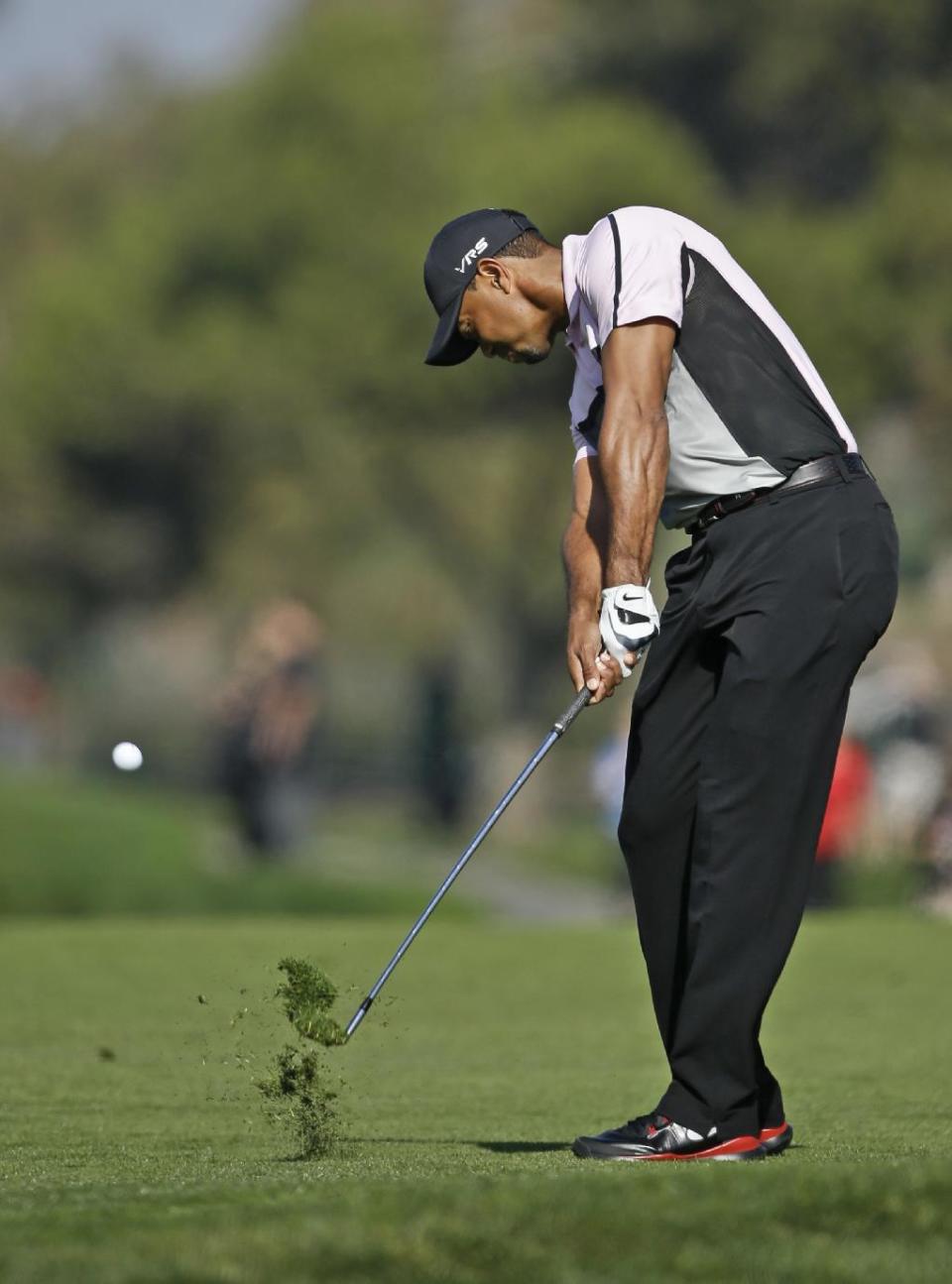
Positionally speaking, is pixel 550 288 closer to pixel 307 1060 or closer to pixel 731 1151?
pixel 307 1060

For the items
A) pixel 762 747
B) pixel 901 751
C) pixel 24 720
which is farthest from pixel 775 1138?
pixel 24 720

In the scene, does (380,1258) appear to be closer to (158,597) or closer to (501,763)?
(501,763)

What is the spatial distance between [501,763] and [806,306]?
7578 mm

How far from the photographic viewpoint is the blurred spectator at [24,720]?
33031 mm

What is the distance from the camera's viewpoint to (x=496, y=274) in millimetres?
5348

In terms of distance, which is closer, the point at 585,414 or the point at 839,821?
the point at 585,414

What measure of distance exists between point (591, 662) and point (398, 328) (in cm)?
3061

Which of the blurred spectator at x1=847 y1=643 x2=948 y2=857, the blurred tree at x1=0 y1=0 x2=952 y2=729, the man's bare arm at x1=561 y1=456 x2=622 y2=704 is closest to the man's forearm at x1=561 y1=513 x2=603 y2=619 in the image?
the man's bare arm at x1=561 y1=456 x2=622 y2=704

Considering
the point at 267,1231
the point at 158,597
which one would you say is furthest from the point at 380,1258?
the point at 158,597

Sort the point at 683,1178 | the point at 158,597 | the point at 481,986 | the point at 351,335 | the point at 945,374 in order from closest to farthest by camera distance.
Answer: the point at 683,1178 < the point at 481,986 < the point at 945,374 < the point at 351,335 < the point at 158,597

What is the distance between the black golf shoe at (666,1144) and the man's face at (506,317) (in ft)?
5.48

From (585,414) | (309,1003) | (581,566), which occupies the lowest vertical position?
(309,1003)

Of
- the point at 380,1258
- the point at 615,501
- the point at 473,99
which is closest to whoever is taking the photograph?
the point at 380,1258

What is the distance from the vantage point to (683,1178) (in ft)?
12.2
